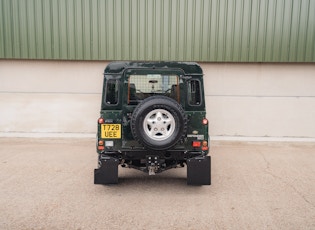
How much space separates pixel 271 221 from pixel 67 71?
7.81 metres

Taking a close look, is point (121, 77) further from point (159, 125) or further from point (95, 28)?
point (95, 28)

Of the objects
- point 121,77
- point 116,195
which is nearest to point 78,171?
point 116,195

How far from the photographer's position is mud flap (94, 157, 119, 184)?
219 inches

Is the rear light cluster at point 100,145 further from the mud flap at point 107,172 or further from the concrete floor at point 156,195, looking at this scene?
the concrete floor at point 156,195

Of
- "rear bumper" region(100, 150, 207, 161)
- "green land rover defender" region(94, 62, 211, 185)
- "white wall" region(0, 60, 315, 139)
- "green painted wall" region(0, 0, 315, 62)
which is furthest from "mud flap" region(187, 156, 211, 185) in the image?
"green painted wall" region(0, 0, 315, 62)

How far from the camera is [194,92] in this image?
5828 millimetres

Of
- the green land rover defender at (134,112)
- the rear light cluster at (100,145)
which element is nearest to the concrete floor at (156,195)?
the green land rover defender at (134,112)

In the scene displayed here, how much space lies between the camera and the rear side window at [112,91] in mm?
5707

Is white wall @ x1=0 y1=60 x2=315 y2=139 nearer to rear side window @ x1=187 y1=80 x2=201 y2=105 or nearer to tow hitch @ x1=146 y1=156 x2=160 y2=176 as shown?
rear side window @ x1=187 y1=80 x2=201 y2=105

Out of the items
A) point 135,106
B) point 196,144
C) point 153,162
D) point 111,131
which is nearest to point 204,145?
point 196,144

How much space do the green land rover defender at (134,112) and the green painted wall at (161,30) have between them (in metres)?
4.14

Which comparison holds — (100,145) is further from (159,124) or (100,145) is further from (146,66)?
(146,66)

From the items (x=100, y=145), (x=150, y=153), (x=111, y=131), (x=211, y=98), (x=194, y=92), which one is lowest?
(x=150, y=153)

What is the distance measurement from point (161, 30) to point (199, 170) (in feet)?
18.2
